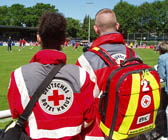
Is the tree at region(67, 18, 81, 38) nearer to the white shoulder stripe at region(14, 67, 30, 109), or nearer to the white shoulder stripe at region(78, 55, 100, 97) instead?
the white shoulder stripe at region(78, 55, 100, 97)

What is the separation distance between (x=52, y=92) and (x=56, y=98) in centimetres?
6

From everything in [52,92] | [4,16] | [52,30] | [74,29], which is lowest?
[52,92]

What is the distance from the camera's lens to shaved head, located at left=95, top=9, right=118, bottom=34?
7.88ft

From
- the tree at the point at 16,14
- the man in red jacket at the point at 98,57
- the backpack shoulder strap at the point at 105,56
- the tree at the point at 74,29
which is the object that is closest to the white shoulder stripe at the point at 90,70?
the man in red jacket at the point at 98,57

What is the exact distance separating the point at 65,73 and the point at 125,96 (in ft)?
2.06

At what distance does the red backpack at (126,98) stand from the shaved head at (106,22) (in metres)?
0.31

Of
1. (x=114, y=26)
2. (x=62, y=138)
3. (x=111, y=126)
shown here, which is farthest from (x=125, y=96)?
(x=114, y=26)

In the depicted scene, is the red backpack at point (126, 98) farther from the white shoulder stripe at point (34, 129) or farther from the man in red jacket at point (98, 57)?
the white shoulder stripe at point (34, 129)

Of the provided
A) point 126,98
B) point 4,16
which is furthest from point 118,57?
point 4,16

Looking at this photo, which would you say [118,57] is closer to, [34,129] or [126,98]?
[126,98]

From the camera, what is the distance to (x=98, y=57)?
7.30 ft

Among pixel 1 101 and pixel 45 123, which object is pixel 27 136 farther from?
pixel 1 101

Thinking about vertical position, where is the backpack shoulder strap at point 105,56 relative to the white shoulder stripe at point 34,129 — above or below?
above

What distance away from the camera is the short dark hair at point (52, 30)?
6.04 ft
